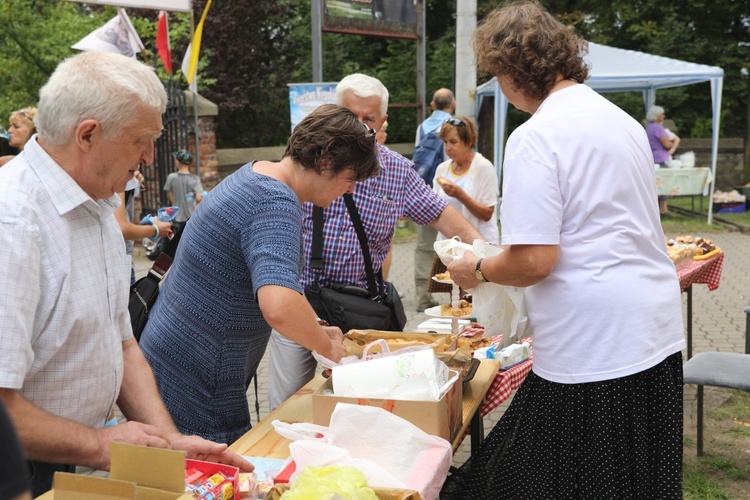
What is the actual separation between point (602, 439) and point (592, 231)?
1.98 feet

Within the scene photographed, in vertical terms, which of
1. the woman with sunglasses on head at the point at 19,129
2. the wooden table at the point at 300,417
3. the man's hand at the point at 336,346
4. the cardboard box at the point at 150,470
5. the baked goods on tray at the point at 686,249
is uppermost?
the woman with sunglasses on head at the point at 19,129

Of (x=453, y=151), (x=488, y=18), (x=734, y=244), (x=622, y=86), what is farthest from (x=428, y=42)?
(x=488, y=18)

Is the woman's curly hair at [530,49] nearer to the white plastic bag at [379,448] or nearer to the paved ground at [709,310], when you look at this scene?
the white plastic bag at [379,448]

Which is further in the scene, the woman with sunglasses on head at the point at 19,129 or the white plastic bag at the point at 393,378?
the woman with sunglasses on head at the point at 19,129

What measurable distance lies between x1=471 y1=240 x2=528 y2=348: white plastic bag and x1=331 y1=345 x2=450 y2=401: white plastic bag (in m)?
0.54

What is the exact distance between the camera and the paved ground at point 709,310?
514 centimetres

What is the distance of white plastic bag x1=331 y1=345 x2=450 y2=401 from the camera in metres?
2.02

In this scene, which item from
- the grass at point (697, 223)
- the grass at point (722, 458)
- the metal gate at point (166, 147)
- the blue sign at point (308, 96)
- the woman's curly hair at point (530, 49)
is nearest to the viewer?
the woman's curly hair at point (530, 49)

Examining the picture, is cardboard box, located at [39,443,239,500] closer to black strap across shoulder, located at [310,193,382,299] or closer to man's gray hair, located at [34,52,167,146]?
man's gray hair, located at [34,52,167,146]

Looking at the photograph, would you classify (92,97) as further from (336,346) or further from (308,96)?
(308,96)

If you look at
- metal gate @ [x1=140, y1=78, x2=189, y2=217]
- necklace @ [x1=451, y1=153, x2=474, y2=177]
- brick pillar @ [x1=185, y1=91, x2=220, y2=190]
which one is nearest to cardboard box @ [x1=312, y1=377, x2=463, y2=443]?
necklace @ [x1=451, y1=153, x2=474, y2=177]

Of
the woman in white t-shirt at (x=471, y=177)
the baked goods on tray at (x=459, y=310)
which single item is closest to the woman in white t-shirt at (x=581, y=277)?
the baked goods on tray at (x=459, y=310)

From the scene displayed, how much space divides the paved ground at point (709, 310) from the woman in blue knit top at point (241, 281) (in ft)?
7.20

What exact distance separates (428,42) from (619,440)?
779 inches
